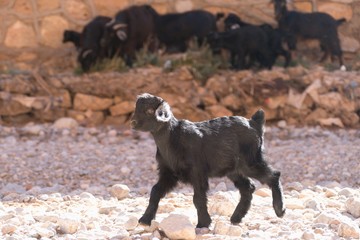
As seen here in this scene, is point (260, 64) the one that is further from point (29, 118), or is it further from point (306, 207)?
point (306, 207)

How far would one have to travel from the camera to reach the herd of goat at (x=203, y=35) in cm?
1006

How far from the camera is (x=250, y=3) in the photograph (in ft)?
36.2

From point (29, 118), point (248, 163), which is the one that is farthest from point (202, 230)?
point (29, 118)

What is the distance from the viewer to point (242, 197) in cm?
413

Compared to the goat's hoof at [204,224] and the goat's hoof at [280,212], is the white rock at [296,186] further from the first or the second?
the goat's hoof at [204,224]

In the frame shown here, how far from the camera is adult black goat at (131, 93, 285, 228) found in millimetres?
3824

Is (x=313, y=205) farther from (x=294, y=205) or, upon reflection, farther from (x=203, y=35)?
(x=203, y=35)

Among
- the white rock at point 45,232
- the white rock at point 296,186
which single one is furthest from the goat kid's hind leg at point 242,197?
the white rock at point 296,186

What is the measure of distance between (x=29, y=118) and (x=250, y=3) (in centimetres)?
412

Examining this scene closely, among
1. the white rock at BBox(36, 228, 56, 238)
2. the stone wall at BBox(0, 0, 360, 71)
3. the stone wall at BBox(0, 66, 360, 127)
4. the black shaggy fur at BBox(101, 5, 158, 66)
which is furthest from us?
the stone wall at BBox(0, 0, 360, 71)

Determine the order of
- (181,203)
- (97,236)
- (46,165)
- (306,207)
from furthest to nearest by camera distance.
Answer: (46,165) < (181,203) < (306,207) < (97,236)

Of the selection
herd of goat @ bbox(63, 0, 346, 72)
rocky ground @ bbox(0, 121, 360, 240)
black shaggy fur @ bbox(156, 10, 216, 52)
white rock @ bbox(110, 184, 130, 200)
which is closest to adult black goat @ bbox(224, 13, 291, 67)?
herd of goat @ bbox(63, 0, 346, 72)

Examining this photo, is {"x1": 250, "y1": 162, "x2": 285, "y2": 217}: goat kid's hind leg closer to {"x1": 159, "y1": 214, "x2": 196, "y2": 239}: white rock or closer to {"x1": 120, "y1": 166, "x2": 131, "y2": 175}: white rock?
{"x1": 159, "y1": 214, "x2": 196, "y2": 239}: white rock

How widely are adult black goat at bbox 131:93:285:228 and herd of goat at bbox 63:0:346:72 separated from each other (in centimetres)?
591
